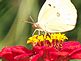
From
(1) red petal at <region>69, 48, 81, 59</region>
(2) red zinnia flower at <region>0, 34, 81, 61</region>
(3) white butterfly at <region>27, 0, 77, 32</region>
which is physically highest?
(3) white butterfly at <region>27, 0, 77, 32</region>

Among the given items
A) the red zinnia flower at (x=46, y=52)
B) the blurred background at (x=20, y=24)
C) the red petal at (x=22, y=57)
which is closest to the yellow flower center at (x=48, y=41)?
the red zinnia flower at (x=46, y=52)

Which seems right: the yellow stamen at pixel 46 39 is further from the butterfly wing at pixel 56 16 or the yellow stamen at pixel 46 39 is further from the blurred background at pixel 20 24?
the blurred background at pixel 20 24

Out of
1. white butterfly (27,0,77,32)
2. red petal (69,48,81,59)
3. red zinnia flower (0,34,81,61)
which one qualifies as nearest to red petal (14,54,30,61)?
red zinnia flower (0,34,81,61)

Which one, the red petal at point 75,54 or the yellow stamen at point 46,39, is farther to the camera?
the yellow stamen at point 46,39

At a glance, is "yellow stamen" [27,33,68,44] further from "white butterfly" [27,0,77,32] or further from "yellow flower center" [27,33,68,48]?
"white butterfly" [27,0,77,32]

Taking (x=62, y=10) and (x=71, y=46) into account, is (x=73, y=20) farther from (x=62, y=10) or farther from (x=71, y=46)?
(x=71, y=46)

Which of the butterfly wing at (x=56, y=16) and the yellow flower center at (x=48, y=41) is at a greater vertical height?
the butterfly wing at (x=56, y=16)
